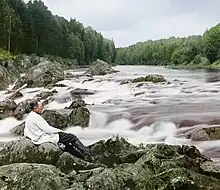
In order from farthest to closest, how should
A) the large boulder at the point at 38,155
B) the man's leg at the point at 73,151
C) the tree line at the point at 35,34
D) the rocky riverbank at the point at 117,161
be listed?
the tree line at the point at 35,34 < the man's leg at the point at 73,151 < the large boulder at the point at 38,155 < the rocky riverbank at the point at 117,161

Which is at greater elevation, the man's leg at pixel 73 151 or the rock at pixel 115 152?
the man's leg at pixel 73 151

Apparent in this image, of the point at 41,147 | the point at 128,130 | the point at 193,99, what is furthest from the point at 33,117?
the point at 193,99

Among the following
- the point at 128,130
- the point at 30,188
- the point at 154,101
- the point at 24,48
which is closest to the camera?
the point at 30,188

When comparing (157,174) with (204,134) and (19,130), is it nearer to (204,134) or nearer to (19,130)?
(204,134)

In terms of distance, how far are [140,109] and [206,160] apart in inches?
377

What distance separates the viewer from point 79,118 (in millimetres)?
16406

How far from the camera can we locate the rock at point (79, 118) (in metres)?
16.2

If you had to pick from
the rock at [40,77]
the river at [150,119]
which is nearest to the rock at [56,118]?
the river at [150,119]

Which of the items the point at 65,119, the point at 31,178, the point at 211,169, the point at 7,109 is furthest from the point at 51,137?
the point at 7,109

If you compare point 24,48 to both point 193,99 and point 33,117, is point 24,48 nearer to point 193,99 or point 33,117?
point 193,99

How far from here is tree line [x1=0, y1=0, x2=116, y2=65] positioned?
68.4 m

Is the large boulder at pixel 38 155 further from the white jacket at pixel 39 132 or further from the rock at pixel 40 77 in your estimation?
the rock at pixel 40 77

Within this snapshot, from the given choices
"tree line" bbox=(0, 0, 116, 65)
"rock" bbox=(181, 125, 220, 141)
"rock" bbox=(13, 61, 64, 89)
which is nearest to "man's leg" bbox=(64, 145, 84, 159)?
"rock" bbox=(181, 125, 220, 141)

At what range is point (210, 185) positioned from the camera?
8242 mm
